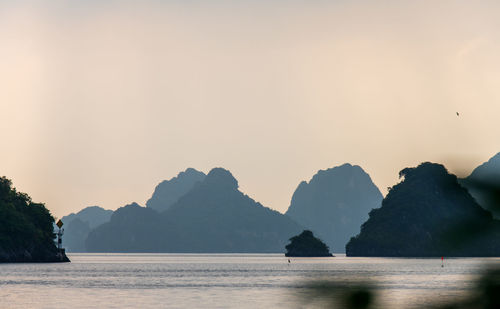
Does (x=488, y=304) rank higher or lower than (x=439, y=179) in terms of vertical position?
lower

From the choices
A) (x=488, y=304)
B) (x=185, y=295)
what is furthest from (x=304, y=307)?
(x=488, y=304)

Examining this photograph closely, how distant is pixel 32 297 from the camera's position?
7731 centimetres

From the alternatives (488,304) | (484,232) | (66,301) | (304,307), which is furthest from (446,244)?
(66,301)

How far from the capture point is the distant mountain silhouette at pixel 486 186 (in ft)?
28.2

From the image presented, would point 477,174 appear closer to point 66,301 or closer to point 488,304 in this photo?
Result: point 488,304

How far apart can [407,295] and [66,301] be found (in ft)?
119

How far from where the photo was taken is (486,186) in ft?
29.8

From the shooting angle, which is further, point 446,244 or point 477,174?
point 477,174

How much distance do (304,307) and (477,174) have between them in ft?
→ 174

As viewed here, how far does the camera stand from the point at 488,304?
1009 centimetres

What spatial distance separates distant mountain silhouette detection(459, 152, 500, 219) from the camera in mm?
8586

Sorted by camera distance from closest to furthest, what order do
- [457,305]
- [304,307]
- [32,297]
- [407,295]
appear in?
[457,305]
[304,307]
[32,297]
[407,295]

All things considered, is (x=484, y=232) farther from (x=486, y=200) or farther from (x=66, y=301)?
(x=66, y=301)

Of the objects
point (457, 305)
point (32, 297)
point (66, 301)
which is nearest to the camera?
point (457, 305)
